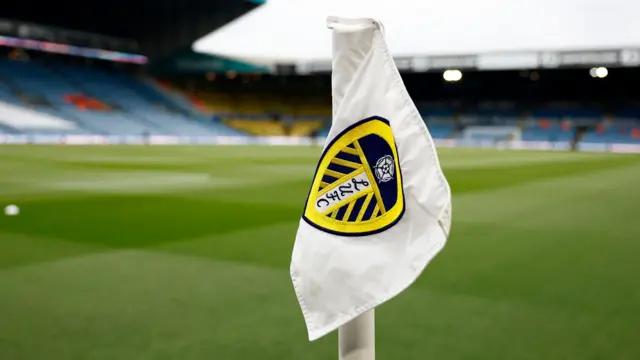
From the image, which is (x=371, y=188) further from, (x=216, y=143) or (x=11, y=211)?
(x=216, y=143)

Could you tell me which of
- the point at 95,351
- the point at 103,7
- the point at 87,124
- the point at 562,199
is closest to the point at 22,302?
the point at 95,351

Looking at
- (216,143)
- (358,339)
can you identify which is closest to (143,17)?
(216,143)

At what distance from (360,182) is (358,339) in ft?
1.95

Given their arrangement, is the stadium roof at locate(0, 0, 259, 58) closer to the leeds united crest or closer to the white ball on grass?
the white ball on grass

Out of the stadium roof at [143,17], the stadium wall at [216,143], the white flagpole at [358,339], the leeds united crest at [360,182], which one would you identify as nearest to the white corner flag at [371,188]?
the leeds united crest at [360,182]

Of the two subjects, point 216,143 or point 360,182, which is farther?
point 216,143

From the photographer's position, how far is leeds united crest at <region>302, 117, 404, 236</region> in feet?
6.91

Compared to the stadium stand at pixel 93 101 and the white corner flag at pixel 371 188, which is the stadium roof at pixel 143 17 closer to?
the stadium stand at pixel 93 101

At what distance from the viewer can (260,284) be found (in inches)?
217

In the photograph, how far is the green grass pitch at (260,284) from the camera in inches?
158

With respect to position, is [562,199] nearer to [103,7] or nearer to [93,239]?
[93,239]

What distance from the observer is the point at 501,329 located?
4293 mm

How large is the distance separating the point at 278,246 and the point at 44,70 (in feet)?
161

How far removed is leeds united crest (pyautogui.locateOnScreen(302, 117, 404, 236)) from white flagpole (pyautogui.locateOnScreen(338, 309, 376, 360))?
0.35 meters
